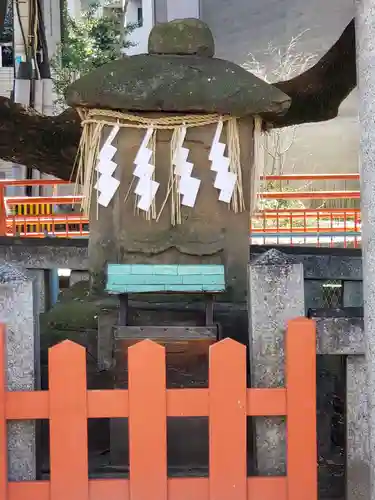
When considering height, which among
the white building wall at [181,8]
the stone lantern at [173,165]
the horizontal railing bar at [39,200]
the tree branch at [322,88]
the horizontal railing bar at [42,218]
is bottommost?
the stone lantern at [173,165]

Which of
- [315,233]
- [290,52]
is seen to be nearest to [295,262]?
[315,233]

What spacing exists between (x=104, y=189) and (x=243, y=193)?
0.55 meters

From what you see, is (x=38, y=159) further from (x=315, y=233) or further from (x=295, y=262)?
(x=315, y=233)

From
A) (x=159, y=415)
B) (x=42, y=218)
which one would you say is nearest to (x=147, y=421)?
(x=159, y=415)

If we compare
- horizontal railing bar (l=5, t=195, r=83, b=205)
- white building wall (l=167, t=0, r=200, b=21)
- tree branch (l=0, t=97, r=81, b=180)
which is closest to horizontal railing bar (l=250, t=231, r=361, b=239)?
horizontal railing bar (l=5, t=195, r=83, b=205)

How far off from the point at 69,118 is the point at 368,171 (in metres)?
2.79

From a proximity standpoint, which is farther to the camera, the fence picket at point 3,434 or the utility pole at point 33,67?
the utility pole at point 33,67

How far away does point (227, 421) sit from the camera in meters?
1.95

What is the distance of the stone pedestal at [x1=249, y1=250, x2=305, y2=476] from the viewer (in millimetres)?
2014

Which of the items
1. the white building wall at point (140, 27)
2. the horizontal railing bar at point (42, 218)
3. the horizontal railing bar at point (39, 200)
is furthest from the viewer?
the white building wall at point (140, 27)

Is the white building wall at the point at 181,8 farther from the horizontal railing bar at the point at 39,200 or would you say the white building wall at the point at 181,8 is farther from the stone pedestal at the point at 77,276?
the horizontal railing bar at the point at 39,200

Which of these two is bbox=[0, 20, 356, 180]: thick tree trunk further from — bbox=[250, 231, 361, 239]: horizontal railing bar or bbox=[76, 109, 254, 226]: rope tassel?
bbox=[250, 231, 361, 239]: horizontal railing bar

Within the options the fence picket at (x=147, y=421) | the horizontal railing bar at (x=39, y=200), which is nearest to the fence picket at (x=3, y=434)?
the fence picket at (x=147, y=421)

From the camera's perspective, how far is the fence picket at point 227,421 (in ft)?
6.33
